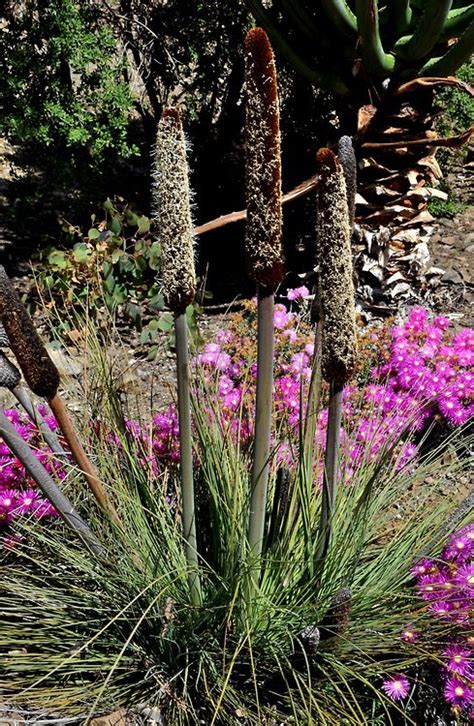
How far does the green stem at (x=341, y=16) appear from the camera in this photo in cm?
374

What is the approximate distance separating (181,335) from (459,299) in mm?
3228

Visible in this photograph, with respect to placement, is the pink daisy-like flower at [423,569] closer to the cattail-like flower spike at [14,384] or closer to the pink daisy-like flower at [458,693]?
the pink daisy-like flower at [458,693]

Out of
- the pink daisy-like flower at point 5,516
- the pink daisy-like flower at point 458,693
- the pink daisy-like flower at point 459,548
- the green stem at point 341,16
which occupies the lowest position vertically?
the pink daisy-like flower at point 458,693

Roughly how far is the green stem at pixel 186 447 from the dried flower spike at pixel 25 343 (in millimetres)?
282

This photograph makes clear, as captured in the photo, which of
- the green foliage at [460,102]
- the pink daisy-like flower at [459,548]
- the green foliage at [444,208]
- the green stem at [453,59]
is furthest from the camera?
the green foliage at [444,208]

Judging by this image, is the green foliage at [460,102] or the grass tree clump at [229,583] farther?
the green foliage at [460,102]

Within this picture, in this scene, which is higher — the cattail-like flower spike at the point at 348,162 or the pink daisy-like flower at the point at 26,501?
the cattail-like flower spike at the point at 348,162

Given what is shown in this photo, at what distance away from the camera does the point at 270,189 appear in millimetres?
1396

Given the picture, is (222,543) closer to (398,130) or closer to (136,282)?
(136,282)

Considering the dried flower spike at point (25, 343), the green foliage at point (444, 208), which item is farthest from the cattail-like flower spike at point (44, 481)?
the green foliage at point (444, 208)

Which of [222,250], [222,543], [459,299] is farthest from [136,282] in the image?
[222,543]

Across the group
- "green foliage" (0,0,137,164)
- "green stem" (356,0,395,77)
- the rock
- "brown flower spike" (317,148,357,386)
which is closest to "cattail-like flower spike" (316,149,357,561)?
"brown flower spike" (317,148,357,386)

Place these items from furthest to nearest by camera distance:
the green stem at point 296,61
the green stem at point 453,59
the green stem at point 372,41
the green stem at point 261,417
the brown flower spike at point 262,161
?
the green stem at point 296,61 → the green stem at point 453,59 → the green stem at point 372,41 → the green stem at point 261,417 → the brown flower spike at point 262,161

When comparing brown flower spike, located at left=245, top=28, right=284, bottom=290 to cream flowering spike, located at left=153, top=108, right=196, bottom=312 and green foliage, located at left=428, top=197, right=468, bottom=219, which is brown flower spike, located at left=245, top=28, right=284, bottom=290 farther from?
green foliage, located at left=428, top=197, right=468, bottom=219
